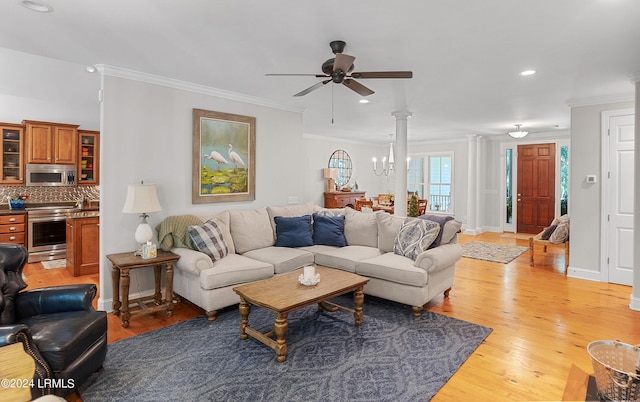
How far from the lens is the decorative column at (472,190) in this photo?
894cm

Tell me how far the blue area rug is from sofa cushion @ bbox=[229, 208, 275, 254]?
1019mm

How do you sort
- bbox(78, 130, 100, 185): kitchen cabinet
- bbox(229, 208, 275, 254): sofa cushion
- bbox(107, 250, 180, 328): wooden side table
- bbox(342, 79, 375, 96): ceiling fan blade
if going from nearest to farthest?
bbox(342, 79, 375, 96): ceiling fan blade
bbox(107, 250, 180, 328): wooden side table
bbox(229, 208, 275, 254): sofa cushion
bbox(78, 130, 100, 185): kitchen cabinet

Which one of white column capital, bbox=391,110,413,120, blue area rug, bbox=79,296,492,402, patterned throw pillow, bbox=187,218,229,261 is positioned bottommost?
blue area rug, bbox=79,296,492,402

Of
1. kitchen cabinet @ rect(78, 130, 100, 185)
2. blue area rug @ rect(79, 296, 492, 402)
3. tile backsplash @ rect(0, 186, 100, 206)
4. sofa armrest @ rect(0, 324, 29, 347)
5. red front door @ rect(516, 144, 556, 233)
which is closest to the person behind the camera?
sofa armrest @ rect(0, 324, 29, 347)

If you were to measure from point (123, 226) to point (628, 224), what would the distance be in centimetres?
624

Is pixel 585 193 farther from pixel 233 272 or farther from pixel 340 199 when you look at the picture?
pixel 340 199

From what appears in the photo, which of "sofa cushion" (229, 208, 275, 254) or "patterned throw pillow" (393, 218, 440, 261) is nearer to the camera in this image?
"patterned throw pillow" (393, 218, 440, 261)

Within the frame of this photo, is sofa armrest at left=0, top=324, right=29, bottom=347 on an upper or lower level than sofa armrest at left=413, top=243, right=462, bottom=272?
lower

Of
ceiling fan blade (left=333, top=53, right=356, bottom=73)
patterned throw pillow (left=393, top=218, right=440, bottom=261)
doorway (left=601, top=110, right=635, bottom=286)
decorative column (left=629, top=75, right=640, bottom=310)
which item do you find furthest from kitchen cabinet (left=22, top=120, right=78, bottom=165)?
doorway (left=601, top=110, right=635, bottom=286)

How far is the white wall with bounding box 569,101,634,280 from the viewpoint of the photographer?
4848mm

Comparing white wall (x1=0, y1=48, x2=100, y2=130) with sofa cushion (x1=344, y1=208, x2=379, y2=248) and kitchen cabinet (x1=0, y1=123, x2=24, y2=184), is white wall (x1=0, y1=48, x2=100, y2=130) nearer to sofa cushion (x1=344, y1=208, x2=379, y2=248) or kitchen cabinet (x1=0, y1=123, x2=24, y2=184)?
kitchen cabinet (x1=0, y1=123, x2=24, y2=184)

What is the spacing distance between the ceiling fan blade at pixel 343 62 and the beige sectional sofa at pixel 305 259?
6.68 ft

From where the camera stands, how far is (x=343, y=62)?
271 cm

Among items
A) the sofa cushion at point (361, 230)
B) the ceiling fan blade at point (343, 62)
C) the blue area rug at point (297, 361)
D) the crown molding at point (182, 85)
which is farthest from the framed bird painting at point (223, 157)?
the ceiling fan blade at point (343, 62)
